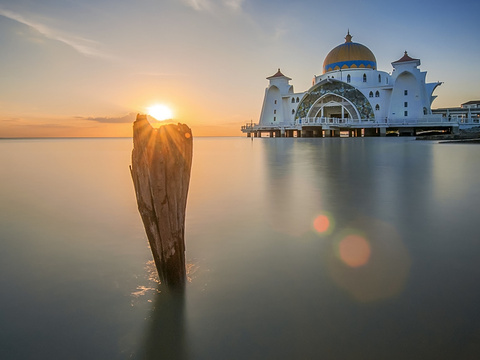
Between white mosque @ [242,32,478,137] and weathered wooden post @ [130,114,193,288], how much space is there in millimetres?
44708

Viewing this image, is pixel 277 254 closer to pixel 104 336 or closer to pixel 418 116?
pixel 104 336

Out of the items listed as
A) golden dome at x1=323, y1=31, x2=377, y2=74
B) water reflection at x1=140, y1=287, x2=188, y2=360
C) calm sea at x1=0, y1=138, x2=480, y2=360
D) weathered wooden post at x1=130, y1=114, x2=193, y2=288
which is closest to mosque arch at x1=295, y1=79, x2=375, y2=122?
golden dome at x1=323, y1=31, x2=377, y2=74

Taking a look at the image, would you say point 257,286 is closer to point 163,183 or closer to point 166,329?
point 166,329

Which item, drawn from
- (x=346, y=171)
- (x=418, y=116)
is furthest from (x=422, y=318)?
(x=418, y=116)

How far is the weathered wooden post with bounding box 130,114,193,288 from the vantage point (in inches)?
106

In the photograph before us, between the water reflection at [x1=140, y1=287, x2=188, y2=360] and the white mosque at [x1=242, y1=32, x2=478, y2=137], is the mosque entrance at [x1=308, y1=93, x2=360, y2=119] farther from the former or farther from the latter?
the water reflection at [x1=140, y1=287, x2=188, y2=360]

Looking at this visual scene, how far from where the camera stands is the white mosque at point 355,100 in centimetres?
4788

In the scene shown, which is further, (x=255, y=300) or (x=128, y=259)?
(x=128, y=259)

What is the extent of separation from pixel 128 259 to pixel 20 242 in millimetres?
1965

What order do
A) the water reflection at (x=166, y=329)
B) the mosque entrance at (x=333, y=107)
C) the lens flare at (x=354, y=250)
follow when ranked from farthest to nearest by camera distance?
the mosque entrance at (x=333, y=107)
the lens flare at (x=354, y=250)
the water reflection at (x=166, y=329)

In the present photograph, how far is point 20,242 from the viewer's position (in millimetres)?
4609

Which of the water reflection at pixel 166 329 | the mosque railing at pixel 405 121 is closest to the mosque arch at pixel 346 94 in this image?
the mosque railing at pixel 405 121

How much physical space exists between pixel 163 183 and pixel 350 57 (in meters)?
59.8

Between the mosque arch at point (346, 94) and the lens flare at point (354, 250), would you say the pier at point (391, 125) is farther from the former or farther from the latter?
the lens flare at point (354, 250)
